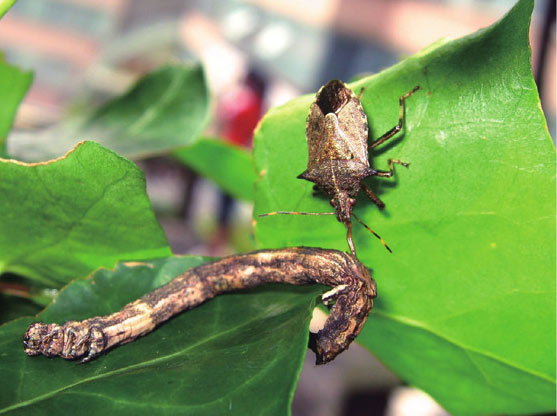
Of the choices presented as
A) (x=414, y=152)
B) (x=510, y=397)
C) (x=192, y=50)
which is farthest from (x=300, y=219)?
(x=192, y=50)

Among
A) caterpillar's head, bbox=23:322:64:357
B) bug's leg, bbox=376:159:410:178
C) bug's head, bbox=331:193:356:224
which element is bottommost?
caterpillar's head, bbox=23:322:64:357

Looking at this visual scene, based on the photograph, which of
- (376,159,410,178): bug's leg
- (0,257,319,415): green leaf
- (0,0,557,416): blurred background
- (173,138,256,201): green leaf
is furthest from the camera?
(0,0,557,416): blurred background

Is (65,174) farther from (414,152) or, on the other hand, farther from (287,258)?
(414,152)

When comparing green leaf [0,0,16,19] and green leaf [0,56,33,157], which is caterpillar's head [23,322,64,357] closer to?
green leaf [0,0,16,19]

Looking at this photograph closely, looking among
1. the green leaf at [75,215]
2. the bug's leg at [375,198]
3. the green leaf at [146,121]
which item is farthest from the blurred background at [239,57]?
the bug's leg at [375,198]

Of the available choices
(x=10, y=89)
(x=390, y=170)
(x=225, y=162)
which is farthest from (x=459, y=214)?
(x=10, y=89)

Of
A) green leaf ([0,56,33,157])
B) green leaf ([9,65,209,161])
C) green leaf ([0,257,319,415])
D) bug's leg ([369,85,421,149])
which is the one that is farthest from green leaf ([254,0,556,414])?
green leaf ([0,56,33,157])

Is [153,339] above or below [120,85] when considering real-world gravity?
above

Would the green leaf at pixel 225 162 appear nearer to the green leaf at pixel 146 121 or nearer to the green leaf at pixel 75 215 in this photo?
the green leaf at pixel 146 121

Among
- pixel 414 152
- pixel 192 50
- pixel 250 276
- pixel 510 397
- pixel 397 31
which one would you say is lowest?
pixel 192 50
